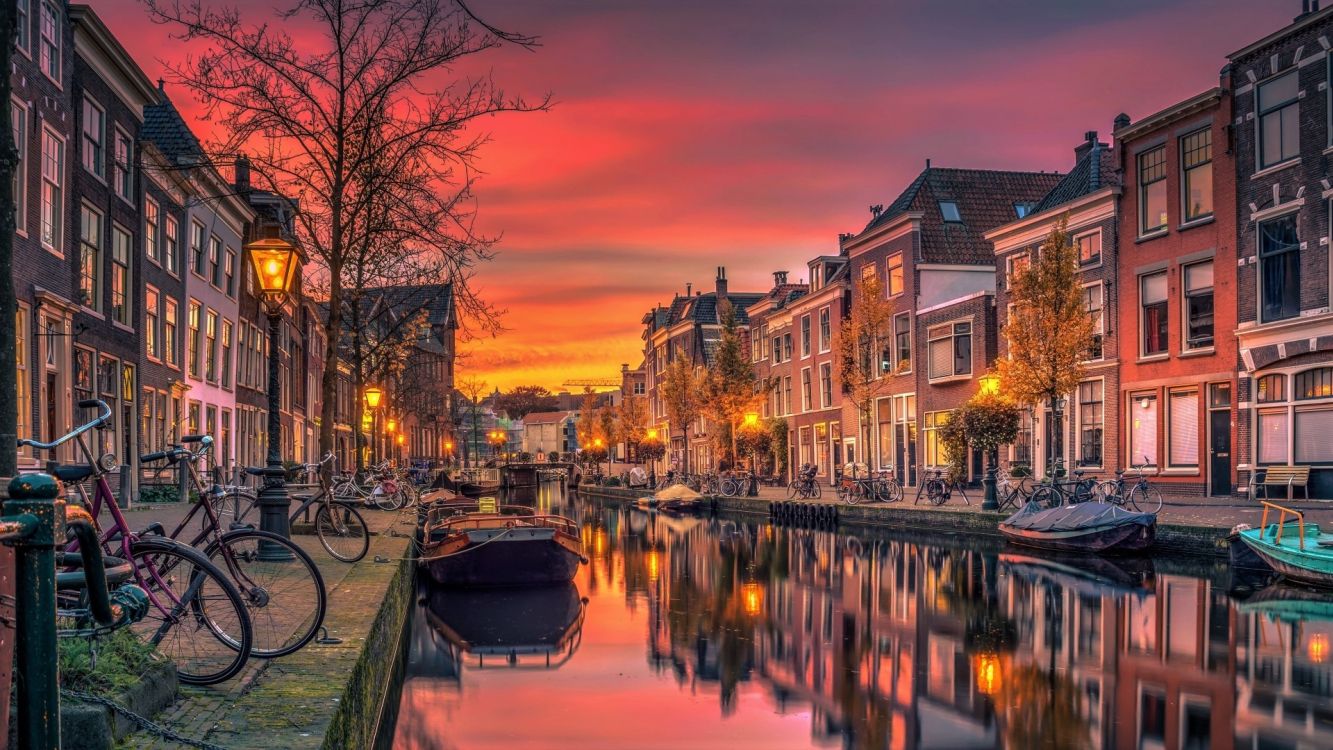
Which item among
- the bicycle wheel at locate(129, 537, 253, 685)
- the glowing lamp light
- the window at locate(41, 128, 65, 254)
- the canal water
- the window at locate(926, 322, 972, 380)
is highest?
the window at locate(41, 128, 65, 254)

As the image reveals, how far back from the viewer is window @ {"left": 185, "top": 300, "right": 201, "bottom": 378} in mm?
34625

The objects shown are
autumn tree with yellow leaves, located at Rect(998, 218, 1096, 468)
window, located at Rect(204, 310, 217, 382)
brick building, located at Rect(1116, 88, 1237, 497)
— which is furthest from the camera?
window, located at Rect(204, 310, 217, 382)

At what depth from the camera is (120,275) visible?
27.7 m

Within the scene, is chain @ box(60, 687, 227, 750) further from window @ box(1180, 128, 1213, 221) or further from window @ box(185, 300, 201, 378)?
window @ box(1180, 128, 1213, 221)

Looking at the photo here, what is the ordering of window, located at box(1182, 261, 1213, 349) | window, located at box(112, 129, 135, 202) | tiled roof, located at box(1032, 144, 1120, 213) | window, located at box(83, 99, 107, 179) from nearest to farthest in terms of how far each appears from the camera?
window, located at box(83, 99, 107, 179)
window, located at box(112, 129, 135, 202)
window, located at box(1182, 261, 1213, 349)
tiled roof, located at box(1032, 144, 1120, 213)

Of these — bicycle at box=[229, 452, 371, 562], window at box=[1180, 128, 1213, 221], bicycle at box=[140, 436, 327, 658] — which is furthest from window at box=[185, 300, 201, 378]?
bicycle at box=[140, 436, 327, 658]

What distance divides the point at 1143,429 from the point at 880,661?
75.6ft

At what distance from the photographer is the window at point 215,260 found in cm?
3650

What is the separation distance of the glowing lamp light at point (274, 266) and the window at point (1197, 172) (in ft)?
86.2

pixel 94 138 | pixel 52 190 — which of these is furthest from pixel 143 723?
pixel 94 138

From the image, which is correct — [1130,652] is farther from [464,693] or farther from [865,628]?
[464,693]

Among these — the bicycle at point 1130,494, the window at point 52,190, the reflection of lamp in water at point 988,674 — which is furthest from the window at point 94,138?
the bicycle at point 1130,494

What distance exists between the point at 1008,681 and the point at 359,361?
68.1 ft

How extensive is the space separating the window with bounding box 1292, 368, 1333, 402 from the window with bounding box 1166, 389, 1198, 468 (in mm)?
3604
